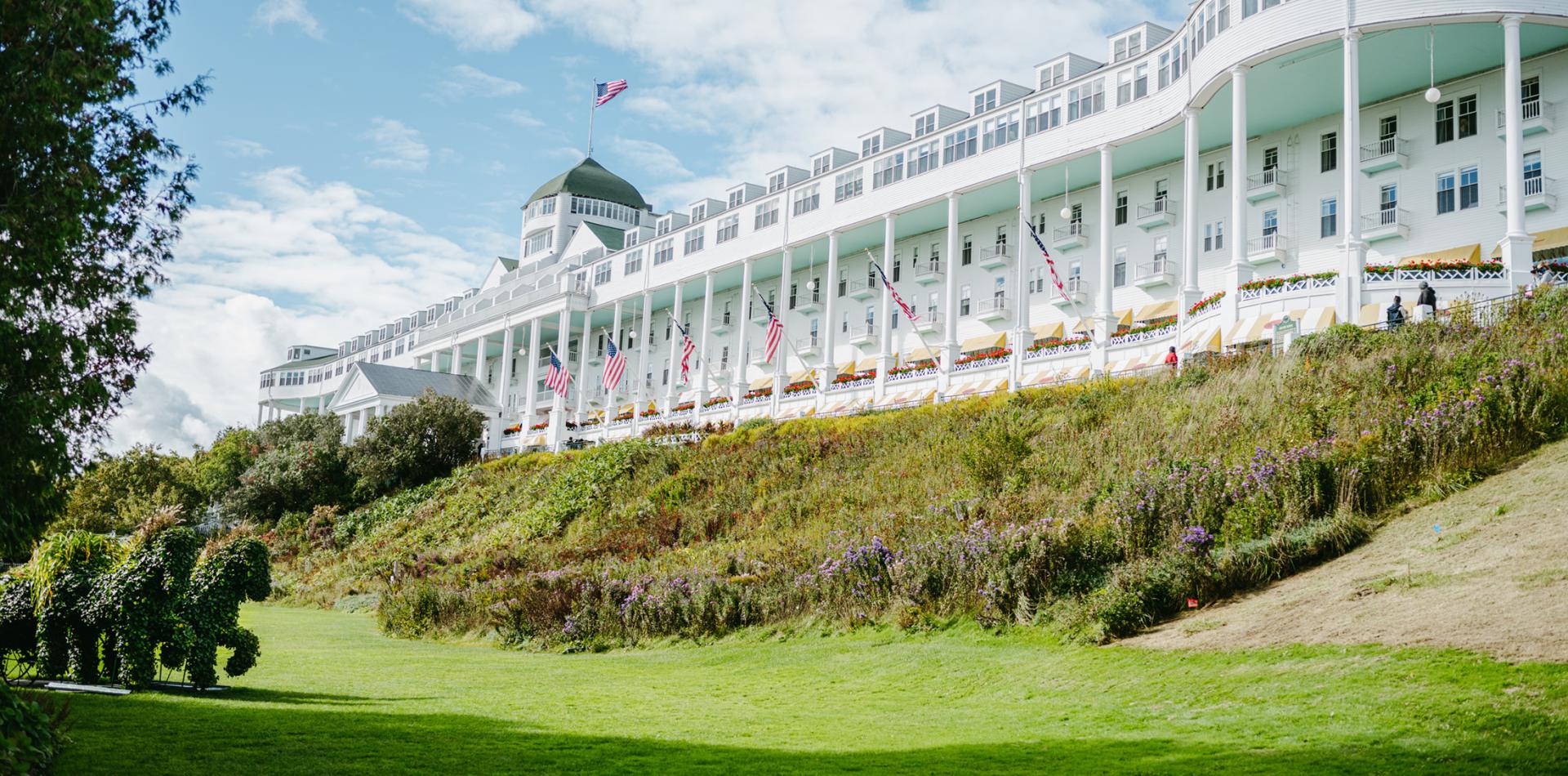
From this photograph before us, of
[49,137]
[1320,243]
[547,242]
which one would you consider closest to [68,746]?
[49,137]

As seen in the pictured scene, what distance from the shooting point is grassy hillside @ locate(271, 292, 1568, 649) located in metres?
15.4

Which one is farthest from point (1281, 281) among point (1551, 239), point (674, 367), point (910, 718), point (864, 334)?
point (674, 367)

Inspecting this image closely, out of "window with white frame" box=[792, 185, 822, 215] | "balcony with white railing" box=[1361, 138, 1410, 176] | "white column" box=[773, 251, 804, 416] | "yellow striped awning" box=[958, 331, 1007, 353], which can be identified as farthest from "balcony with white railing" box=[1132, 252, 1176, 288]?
"window with white frame" box=[792, 185, 822, 215]

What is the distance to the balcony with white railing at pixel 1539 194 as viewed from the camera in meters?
32.2

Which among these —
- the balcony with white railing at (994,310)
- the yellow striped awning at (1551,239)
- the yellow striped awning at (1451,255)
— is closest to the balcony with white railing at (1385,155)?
the yellow striped awning at (1451,255)

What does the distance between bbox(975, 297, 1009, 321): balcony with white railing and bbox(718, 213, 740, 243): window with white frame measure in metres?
15.0

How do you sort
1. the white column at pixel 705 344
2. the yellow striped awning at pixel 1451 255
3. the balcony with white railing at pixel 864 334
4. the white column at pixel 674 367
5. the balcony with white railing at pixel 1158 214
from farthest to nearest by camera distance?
the white column at pixel 674 367 → the balcony with white railing at pixel 864 334 → the white column at pixel 705 344 → the balcony with white railing at pixel 1158 214 → the yellow striped awning at pixel 1451 255

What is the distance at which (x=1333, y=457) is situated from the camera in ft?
52.4

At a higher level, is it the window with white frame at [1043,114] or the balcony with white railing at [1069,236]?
the window with white frame at [1043,114]

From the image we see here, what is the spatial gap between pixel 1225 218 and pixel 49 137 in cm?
3875

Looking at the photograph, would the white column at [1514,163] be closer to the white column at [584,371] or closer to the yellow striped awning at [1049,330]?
the yellow striped awning at [1049,330]

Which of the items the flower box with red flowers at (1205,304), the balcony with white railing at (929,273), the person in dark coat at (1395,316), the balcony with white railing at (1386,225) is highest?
the balcony with white railing at (929,273)

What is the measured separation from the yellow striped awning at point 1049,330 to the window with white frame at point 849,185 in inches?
399

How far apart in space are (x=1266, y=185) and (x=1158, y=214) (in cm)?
456
